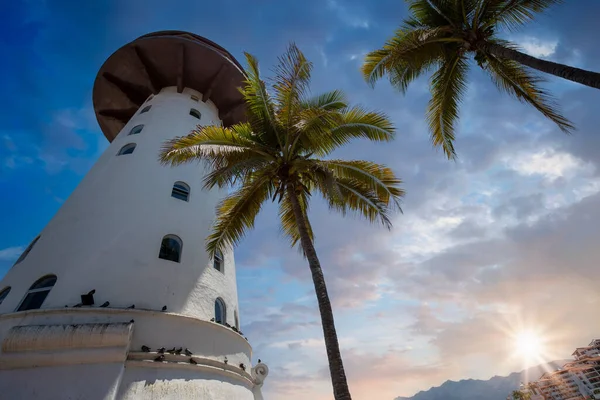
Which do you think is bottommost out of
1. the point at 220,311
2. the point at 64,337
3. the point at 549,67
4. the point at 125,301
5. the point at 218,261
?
the point at 64,337

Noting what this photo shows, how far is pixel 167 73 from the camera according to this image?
2134cm

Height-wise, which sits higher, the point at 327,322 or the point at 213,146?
the point at 213,146

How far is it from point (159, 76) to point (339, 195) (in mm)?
15951

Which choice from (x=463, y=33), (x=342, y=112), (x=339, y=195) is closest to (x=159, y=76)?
(x=342, y=112)

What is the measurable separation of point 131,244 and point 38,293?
9.16 feet

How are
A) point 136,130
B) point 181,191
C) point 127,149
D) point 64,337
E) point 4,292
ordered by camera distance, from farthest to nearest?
1. point 136,130
2. point 127,149
3. point 181,191
4. point 4,292
5. point 64,337

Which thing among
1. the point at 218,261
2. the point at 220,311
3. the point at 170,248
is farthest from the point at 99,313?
the point at 218,261

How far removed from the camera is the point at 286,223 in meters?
14.5

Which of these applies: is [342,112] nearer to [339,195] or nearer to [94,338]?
[339,195]

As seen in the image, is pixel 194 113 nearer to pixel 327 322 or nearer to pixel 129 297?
pixel 129 297

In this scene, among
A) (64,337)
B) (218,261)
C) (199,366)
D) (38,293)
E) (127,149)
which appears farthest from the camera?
(127,149)

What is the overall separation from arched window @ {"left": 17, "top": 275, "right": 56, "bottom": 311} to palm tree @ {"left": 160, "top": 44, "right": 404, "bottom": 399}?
476 centimetres

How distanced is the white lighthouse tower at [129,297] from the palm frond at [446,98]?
9.57 metres

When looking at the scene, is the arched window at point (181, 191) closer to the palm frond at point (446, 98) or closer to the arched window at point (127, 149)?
the arched window at point (127, 149)
